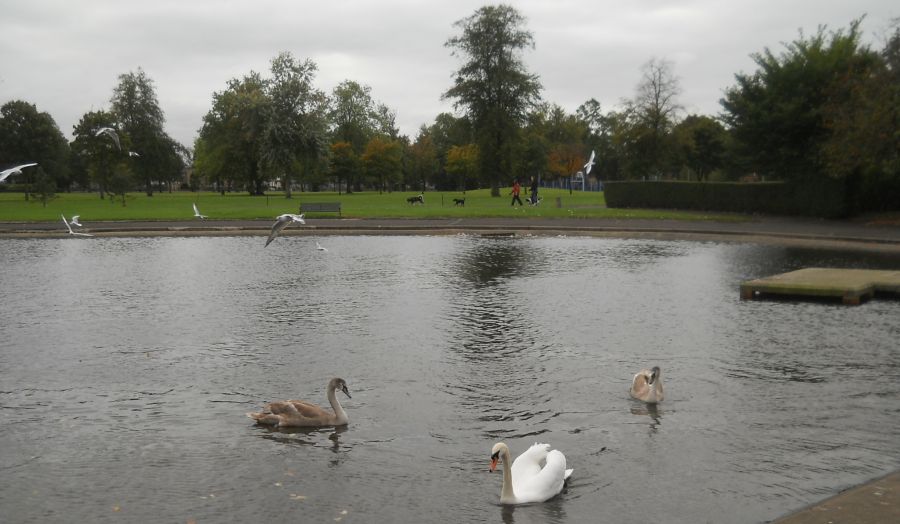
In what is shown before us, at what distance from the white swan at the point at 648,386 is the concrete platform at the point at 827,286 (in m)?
8.93

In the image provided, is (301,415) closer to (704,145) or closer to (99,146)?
(99,146)

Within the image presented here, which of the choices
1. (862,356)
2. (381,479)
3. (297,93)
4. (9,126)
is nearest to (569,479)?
(381,479)

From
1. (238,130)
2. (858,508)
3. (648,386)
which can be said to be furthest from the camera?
(238,130)

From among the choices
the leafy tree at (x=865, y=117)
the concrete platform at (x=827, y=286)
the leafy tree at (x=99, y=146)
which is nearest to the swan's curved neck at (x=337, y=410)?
the concrete platform at (x=827, y=286)

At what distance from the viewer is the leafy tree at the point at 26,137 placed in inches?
3952

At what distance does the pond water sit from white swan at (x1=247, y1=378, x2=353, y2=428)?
0.18 m

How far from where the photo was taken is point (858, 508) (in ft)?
20.8

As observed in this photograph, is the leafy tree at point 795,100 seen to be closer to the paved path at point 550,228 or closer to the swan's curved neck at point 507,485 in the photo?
the paved path at point 550,228

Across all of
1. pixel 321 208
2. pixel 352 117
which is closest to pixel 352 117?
pixel 352 117

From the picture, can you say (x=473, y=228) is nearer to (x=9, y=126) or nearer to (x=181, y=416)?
(x=181, y=416)

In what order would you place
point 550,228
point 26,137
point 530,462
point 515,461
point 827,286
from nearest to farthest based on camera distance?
point 530,462 → point 515,461 → point 827,286 → point 550,228 → point 26,137

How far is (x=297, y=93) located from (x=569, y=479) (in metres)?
71.8

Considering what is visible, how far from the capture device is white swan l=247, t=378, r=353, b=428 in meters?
9.03

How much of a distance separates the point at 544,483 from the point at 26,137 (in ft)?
370
